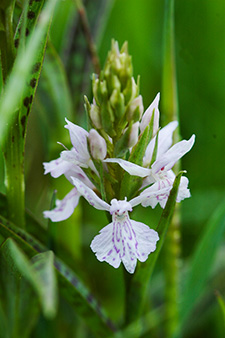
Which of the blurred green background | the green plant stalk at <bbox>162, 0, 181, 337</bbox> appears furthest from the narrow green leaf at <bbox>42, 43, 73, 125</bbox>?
the green plant stalk at <bbox>162, 0, 181, 337</bbox>

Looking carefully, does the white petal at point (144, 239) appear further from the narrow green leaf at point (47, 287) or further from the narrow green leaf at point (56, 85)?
the narrow green leaf at point (56, 85)

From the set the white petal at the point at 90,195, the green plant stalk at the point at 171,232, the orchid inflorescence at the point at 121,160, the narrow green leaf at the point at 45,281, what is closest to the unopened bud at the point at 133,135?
the orchid inflorescence at the point at 121,160

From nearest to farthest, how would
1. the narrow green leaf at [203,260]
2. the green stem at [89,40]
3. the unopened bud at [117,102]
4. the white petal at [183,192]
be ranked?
the unopened bud at [117,102] → the white petal at [183,192] → the narrow green leaf at [203,260] → the green stem at [89,40]

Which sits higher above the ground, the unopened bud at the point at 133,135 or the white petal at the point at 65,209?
the unopened bud at the point at 133,135

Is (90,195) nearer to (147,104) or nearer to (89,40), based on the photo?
(89,40)

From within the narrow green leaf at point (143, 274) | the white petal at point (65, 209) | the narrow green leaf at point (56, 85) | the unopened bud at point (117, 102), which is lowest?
the narrow green leaf at point (143, 274)

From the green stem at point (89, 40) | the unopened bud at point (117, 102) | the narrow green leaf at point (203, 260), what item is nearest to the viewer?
the unopened bud at point (117, 102)

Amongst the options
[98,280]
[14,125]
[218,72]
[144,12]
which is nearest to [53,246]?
[14,125]
